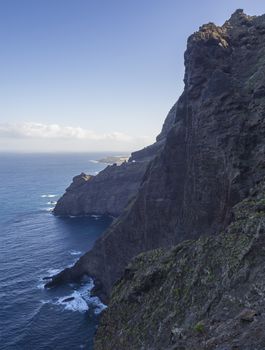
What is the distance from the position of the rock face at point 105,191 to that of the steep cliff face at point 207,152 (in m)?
80.7

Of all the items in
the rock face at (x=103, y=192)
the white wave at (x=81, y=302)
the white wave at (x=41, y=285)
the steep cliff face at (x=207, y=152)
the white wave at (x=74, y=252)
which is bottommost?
the white wave at (x=81, y=302)

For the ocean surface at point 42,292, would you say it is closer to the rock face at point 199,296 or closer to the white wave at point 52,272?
the white wave at point 52,272

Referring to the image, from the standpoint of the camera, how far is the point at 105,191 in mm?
186125

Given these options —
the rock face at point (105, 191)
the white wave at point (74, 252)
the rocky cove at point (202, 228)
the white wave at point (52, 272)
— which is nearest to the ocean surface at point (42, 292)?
the white wave at point (74, 252)

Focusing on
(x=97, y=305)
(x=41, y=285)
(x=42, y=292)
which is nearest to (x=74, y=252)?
(x=41, y=285)

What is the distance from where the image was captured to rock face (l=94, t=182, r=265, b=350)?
2723 centimetres

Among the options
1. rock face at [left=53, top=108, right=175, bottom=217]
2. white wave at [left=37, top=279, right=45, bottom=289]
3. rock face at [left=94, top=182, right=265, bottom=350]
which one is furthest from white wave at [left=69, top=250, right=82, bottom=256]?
rock face at [left=94, top=182, right=265, bottom=350]

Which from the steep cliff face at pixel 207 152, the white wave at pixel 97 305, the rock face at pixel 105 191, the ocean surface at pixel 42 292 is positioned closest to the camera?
the steep cliff face at pixel 207 152

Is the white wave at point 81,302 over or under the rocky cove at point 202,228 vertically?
under

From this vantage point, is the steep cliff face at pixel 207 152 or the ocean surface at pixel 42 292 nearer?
the steep cliff face at pixel 207 152

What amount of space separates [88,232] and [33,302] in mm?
62910

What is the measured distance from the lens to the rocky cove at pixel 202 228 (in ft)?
102

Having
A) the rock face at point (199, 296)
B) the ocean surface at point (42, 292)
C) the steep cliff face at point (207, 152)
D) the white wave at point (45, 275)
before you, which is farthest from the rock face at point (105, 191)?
the rock face at point (199, 296)

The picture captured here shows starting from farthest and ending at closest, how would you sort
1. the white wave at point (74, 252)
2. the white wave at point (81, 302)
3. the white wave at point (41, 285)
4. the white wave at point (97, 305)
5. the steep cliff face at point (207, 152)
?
1. the white wave at point (74, 252)
2. the white wave at point (41, 285)
3. the white wave at point (81, 302)
4. the white wave at point (97, 305)
5. the steep cliff face at point (207, 152)
